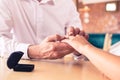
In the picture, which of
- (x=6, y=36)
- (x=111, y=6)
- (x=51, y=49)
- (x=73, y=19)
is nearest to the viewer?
(x=51, y=49)

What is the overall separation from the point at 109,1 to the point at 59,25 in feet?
8.61

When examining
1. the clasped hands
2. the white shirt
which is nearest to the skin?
the clasped hands

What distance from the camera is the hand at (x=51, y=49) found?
105 centimetres

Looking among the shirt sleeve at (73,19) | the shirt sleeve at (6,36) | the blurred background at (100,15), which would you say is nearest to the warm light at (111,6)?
the blurred background at (100,15)

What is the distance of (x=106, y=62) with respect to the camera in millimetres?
730

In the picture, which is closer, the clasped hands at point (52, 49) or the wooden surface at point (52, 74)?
the wooden surface at point (52, 74)

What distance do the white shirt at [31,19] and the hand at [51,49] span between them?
0.17m

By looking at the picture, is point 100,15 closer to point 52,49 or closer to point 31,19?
point 31,19

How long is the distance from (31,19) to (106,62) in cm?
70

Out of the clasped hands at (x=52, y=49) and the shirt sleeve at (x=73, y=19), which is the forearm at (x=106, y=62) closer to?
the clasped hands at (x=52, y=49)

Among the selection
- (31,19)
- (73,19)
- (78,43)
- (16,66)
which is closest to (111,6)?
(73,19)

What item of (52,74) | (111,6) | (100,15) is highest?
(111,6)

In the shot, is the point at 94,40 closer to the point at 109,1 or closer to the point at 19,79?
the point at 19,79

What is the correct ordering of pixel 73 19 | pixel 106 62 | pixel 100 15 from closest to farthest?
pixel 106 62 → pixel 73 19 → pixel 100 15
